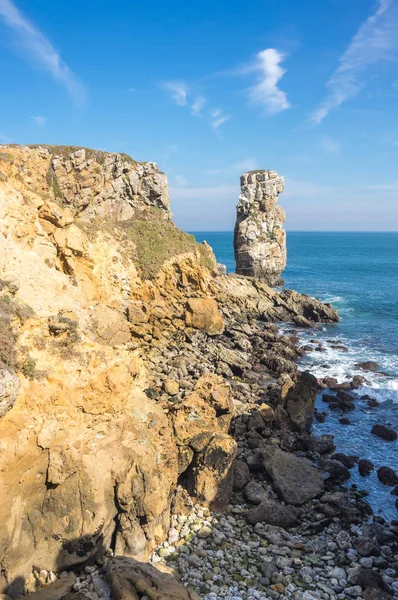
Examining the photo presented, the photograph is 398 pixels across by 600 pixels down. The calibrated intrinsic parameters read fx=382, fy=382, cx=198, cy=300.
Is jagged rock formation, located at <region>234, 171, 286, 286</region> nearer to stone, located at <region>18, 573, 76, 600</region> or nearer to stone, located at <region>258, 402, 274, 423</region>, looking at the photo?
stone, located at <region>258, 402, 274, 423</region>

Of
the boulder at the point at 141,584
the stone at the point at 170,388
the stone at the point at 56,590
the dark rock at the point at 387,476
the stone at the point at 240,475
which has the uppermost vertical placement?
the stone at the point at 170,388

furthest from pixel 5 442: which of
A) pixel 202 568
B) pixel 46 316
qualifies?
pixel 202 568

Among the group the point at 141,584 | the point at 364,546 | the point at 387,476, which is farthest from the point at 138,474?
the point at 387,476

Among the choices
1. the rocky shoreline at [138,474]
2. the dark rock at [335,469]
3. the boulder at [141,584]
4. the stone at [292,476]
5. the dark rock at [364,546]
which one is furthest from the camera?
the dark rock at [335,469]

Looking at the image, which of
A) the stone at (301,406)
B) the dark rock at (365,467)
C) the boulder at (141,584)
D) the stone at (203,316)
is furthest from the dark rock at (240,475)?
the stone at (203,316)

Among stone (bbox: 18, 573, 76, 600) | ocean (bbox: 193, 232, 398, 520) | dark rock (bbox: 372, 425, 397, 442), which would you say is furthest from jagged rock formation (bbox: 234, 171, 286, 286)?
stone (bbox: 18, 573, 76, 600)

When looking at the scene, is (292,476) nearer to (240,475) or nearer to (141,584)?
(240,475)

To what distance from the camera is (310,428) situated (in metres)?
29.0

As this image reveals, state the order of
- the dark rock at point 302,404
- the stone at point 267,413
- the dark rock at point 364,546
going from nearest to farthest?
the dark rock at point 364,546 → the dark rock at point 302,404 → the stone at point 267,413

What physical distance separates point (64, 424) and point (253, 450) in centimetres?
1450

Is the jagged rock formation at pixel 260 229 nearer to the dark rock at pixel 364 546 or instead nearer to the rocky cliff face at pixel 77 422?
the rocky cliff face at pixel 77 422

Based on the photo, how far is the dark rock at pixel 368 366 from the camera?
40750 millimetres

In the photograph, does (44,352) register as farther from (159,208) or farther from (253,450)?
(159,208)

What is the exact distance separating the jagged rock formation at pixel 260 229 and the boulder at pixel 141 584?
67.9 m
